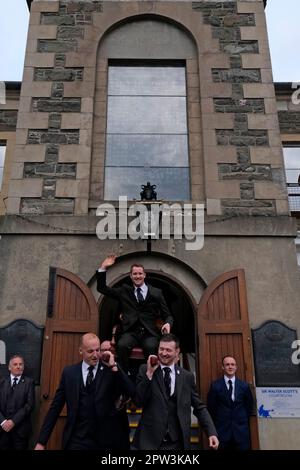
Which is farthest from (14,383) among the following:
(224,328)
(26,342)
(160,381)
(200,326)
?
(224,328)

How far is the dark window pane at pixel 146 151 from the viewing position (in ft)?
26.2

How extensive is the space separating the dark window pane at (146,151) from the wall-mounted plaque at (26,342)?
10.0 feet

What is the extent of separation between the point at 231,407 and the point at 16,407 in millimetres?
2612

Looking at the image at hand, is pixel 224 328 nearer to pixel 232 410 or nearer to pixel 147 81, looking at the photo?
pixel 232 410

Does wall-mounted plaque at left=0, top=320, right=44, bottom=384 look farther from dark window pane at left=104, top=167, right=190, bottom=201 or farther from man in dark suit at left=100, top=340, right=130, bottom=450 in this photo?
dark window pane at left=104, top=167, right=190, bottom=201

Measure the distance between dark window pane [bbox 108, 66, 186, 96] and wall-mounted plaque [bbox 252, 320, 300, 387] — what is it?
4465 mm

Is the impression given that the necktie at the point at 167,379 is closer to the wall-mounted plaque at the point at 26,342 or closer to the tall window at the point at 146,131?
the wall-mounted plaque at the point at 26,342

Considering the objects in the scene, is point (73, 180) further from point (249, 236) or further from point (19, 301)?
point (249, 236)

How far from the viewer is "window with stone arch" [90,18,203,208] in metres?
7.82

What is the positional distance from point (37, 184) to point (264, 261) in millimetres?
3736

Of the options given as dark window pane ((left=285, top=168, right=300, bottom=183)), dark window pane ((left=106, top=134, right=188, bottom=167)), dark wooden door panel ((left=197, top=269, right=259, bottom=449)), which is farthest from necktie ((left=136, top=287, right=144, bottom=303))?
dark window pane ((left=285, top=168, right=300, bottom=183))

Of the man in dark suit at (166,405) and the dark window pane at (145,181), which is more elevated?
the dark window pane at (145,181)

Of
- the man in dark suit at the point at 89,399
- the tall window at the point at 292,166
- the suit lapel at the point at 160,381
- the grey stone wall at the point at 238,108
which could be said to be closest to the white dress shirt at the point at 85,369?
the man in dark suit at the point at 89,399
